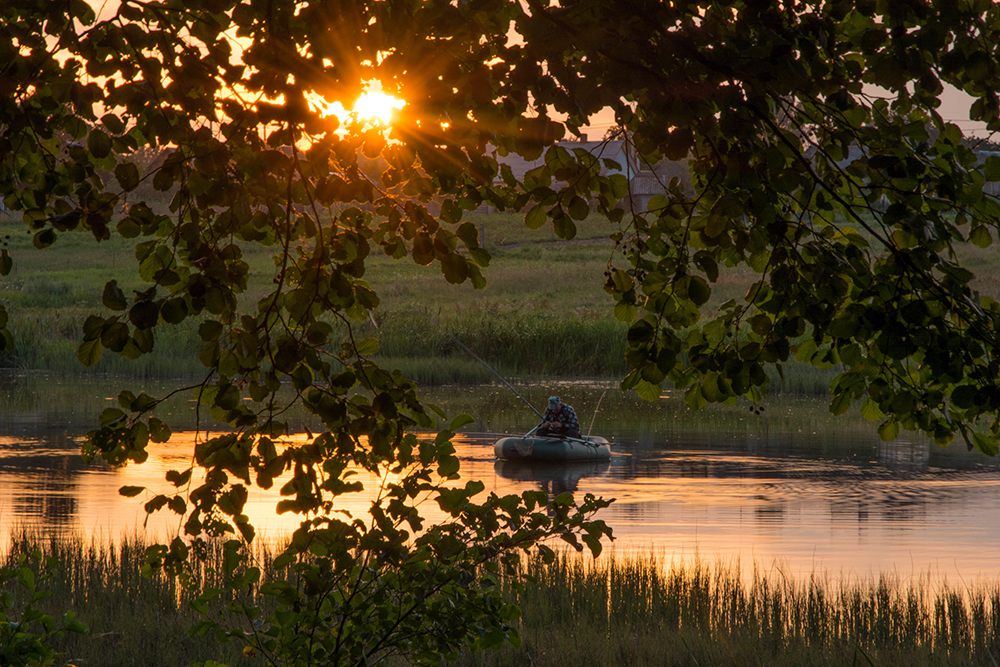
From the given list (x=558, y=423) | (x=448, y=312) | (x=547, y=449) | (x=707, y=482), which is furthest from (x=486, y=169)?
(x=448, y=312)

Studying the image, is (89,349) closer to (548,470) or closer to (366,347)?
(366,347)

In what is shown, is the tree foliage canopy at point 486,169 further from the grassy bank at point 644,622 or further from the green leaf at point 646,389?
the grassy bank at point 644,622

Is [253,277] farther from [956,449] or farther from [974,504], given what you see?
[974,504]

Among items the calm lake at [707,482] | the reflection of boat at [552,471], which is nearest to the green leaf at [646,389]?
the calm lake at [707,482]

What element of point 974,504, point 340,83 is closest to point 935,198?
point 340,83

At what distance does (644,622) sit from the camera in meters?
8.33

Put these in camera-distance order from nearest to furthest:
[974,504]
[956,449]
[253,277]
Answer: [974,504] < [956,449] < [253,277]

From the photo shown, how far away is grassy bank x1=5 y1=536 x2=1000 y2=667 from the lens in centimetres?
719

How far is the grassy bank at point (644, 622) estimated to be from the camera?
23.6ft

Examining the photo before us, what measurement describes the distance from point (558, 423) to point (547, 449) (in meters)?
0.62

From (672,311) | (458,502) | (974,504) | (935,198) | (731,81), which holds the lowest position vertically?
(974,504)

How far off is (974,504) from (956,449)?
23.2 feet

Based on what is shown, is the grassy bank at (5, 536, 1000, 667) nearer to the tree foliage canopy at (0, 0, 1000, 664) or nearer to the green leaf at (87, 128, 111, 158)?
the tree foliage canopy at (0, 0, 1000, 664)

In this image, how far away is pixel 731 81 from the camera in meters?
2.56
